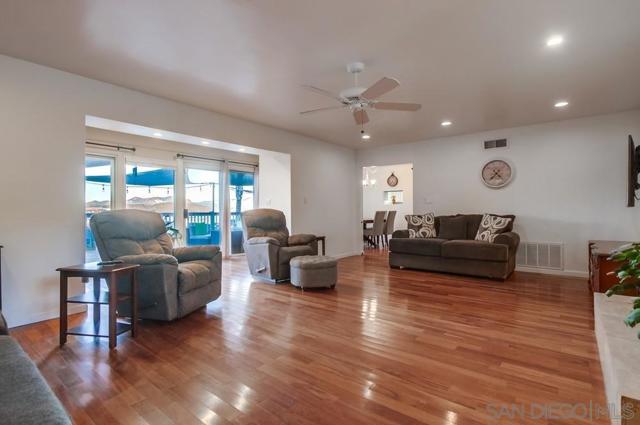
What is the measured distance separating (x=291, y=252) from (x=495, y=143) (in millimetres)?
4030

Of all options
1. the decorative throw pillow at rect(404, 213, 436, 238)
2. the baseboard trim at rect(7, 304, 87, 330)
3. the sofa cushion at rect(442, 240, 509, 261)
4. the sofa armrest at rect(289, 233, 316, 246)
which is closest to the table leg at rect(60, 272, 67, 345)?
the baseboard trim at rect(7, 304, 87, 330)

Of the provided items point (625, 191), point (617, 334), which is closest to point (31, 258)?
point (617, 334)

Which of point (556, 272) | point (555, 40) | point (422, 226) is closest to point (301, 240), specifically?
Answer: point (422, 226)

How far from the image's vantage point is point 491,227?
4965 mm

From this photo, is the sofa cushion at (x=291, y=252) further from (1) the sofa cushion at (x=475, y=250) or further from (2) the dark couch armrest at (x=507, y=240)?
(2) the dark couch armrest at (x=507, y=240)

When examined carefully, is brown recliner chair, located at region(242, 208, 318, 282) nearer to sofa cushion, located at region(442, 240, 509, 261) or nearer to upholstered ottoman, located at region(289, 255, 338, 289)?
upholstered ottoman, located at region(289, 255, 338, 289)

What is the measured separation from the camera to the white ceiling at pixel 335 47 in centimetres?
217

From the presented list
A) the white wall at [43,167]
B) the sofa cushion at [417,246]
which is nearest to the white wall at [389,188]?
the sofa cushion at [417,246]

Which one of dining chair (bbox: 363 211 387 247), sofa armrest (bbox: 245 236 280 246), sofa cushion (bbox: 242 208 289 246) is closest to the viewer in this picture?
sofa armrest (bbox: 245 236 280 246)

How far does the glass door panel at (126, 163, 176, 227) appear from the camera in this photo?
540cm

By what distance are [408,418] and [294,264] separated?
2695 mm

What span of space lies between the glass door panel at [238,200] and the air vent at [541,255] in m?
5.38

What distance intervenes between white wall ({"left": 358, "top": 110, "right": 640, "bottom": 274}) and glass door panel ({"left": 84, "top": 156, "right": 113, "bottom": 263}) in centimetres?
582

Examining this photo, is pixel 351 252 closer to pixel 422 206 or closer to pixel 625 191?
pixel 422 206
